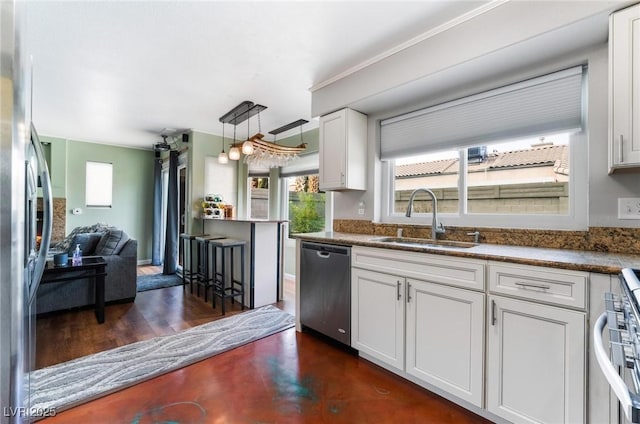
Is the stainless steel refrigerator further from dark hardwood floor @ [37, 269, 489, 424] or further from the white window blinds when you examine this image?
the white window blinds

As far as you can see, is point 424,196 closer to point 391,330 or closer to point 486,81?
point 486,81

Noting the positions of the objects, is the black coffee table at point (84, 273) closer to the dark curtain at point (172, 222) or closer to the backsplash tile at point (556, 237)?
the dark curtain at point (172, 222)

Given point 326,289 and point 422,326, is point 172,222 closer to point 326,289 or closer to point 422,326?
point 326,289

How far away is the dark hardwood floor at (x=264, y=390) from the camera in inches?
64.4

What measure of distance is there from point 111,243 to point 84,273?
1.54 feet

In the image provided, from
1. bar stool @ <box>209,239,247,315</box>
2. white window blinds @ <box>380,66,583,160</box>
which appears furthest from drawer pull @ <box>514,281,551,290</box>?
bar stool @ <box>209,239,247,315</box>

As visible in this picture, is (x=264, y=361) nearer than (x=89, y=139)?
Yes

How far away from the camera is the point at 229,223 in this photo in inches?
155

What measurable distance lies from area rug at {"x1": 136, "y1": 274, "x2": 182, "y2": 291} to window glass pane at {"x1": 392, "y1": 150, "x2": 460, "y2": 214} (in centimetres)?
374

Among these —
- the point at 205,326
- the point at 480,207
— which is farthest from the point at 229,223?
the point at 480,207

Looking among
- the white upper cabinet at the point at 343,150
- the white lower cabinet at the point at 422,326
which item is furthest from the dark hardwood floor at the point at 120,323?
the white upper cabinet at the point at 343,150

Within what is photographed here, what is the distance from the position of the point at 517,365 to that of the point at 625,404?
1.04 metres

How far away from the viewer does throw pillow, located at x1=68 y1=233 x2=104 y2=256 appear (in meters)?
3.73

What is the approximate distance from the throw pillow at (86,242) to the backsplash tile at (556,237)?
3963mm
